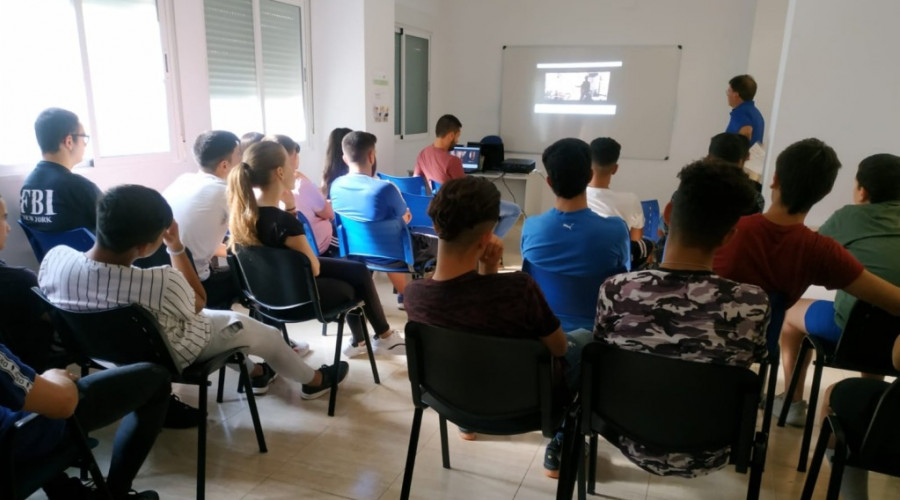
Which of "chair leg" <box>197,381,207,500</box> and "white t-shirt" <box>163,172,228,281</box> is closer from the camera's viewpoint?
"chair leg" <box>197,381,207,500</box>

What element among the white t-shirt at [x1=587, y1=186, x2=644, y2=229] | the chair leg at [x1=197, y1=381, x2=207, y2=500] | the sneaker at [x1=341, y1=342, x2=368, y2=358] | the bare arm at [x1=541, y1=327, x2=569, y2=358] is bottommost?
the sneaker at [x1=341, y1=342, x2=368, y2=358]

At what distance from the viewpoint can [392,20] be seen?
17.6 ft

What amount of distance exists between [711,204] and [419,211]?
2.64 meters

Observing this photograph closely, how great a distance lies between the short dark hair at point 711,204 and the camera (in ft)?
4.52

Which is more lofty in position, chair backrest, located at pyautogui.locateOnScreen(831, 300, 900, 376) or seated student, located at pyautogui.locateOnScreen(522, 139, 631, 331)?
seated student, located at pyautogui.locateOnScreen(522, 139, 631, 331)

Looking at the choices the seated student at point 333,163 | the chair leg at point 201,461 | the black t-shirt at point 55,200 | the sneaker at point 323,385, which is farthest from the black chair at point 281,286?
the seated student at point 333,163

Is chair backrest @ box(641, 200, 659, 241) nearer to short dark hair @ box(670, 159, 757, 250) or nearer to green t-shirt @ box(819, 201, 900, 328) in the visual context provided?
green t-shirt @ box(819, 201, 900, 328)

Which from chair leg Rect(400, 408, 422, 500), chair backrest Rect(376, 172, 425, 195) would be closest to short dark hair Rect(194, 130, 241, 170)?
chair backrest Rect(376, 172, 425, 195)

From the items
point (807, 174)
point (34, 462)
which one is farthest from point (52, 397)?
point (807, 174)

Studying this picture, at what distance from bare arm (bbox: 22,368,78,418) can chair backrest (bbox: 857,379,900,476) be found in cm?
201

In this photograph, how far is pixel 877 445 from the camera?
1405 millimetres

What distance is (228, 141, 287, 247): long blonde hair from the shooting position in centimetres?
229

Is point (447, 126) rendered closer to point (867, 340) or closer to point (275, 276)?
point (275, 276)

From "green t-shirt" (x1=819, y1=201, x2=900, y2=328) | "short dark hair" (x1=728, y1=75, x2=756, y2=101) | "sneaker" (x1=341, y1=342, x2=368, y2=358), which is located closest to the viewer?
"green t-shirt" (x1=819, y1=201, x2=900, y2=328)
